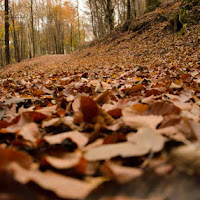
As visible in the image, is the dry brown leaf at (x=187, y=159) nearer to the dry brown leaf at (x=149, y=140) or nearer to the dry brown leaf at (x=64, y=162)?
the dry brown leaf at (x=149, y=140)

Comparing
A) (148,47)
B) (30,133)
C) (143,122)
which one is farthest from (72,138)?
(148,47)

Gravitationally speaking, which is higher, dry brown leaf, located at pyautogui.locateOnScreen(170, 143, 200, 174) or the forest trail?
the forest trail

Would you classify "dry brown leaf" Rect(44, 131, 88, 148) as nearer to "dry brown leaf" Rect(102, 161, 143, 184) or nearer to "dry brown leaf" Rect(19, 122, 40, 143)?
"dry brown leaf" Rect(19, 122, 40, 143)

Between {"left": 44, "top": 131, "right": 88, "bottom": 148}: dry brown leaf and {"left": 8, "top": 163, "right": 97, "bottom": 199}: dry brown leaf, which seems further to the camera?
{"left": 44, "top": 131, "right": 88, "bottom": 148}: dry brown leaf

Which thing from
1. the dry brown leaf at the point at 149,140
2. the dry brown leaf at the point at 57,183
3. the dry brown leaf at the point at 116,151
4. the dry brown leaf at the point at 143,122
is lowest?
the dry brown leaf at the point at 57,183

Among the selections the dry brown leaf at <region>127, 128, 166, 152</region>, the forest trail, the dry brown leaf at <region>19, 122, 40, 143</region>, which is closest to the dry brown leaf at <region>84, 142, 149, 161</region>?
the dry brown leaf at <region>127, 128, 166, 152</region>

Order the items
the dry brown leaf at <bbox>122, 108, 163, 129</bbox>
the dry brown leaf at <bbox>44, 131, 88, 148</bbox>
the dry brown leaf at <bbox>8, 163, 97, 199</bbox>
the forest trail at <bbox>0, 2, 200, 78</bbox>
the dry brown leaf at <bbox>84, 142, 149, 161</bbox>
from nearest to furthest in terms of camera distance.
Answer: the dry brown leaf at <bbox>8, 163, 97, 199</bbox> → the dry brown leaf at <bbox>84, 142, 149, 161</bbox> → the dry brown leaf at <bbox>44, 131, 88, 148</bbox> → the dry brown leaf at <bbox>122, 108, 163, 129</bbox> → the forest trail at <bbox>0, 2, 200, 78</bbox>

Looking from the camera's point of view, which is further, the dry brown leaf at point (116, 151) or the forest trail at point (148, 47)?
the forest trail at point (148, 47)

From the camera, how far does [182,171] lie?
1.42 feet

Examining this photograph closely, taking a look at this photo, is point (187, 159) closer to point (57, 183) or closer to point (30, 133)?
point (57, 183)

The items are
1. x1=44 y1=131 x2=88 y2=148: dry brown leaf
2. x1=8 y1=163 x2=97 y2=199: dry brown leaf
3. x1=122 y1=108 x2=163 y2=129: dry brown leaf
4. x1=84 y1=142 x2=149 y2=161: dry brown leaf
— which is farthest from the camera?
x1=122 y1=108 x2=163 y2=129: dry brown leaf

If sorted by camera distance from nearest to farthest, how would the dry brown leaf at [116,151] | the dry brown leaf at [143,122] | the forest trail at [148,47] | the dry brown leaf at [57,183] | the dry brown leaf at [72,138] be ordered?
the dry brown leaf at [57,183]
the dry brown leaf at [116,151]
the dry brown leaf at [72,138]
the dry brown leaf at [143,122]
the forest trail at [148,47]

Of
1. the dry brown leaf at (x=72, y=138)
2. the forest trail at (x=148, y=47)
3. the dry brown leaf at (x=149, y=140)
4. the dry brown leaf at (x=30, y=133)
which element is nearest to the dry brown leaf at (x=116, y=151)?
the dry brown leaf at (x=149, y=140)

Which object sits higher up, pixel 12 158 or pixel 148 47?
pixel 148 47
